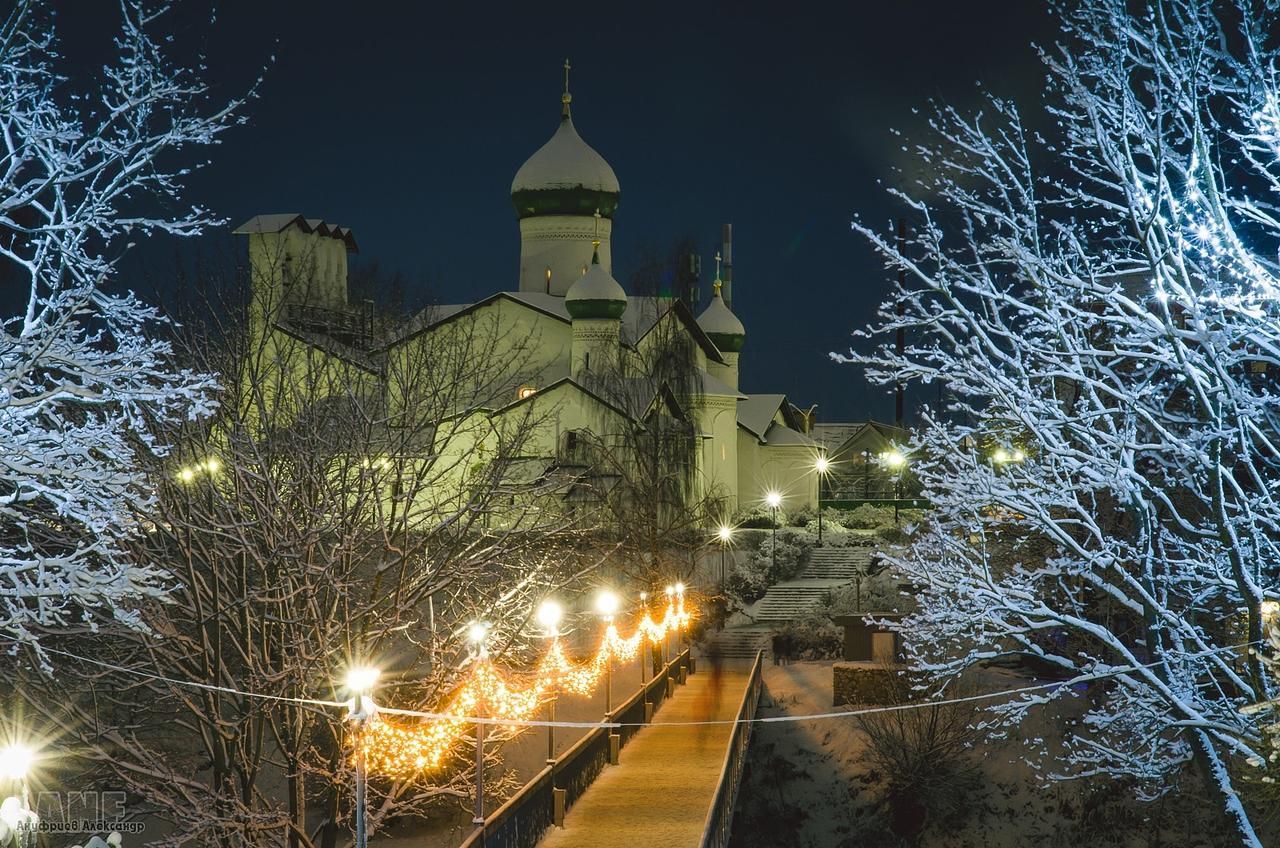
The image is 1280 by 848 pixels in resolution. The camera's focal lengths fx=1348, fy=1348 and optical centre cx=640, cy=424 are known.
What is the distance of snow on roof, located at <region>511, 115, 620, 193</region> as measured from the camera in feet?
190

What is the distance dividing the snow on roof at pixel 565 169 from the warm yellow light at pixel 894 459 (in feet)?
153

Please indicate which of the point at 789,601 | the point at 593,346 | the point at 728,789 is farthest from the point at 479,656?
the point at 593,346

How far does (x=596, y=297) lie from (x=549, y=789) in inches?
1301

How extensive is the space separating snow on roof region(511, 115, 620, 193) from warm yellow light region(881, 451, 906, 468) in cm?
4648

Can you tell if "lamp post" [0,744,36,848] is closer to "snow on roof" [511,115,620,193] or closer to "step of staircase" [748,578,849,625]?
"step of staircase" [748,578,849,625]

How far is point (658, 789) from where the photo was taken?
69.8 feet

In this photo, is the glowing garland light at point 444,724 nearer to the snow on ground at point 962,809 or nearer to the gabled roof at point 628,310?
the snow on ground at point 962,809

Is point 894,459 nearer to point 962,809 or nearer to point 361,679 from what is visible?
point 361,679

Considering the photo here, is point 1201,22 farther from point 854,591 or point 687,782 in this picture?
point 854,591

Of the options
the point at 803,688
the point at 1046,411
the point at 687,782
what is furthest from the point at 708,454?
the point at 1046,411

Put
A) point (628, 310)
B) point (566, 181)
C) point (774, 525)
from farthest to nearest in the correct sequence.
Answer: point (566, 181) → point (628, 310) → point (774, 525)

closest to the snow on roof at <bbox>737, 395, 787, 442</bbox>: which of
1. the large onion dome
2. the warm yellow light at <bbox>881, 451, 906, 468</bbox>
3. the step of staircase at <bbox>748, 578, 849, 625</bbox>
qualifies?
the large onion dome

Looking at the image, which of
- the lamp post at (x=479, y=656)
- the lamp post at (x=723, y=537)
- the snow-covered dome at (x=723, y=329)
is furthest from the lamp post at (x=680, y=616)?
the snow-covered dome at (x=723, y=329)

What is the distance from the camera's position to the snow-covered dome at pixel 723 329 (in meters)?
64.6
